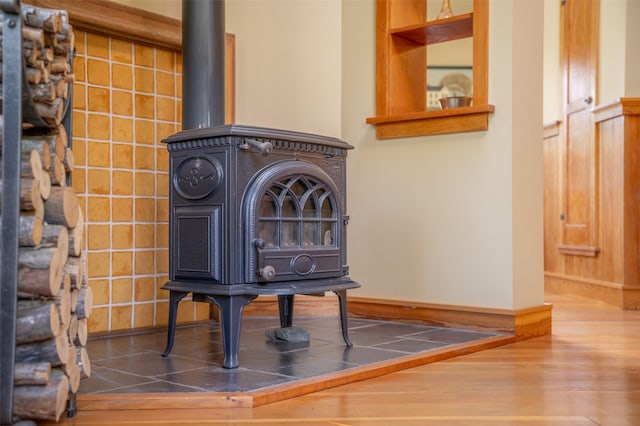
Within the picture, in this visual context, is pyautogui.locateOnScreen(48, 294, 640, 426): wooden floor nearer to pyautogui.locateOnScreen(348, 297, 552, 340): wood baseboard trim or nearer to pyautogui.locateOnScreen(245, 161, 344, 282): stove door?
pyautogui.locateOnScreen(348, 297, 552, 340): wood baseboard trim

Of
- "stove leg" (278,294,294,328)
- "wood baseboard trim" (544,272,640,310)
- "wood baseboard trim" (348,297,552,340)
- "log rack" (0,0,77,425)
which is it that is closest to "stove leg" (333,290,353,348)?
"stove leg" (278,294,294,328)

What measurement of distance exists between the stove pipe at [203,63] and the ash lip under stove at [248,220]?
33cm

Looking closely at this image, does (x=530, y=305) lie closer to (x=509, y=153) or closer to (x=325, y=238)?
(x=509, y=153)

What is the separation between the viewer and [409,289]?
3.50m

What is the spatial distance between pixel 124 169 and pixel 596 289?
3005mm

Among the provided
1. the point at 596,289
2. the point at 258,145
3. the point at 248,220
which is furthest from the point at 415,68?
the point at 596,289

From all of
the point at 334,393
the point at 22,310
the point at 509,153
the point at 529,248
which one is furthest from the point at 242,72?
the point at 22,310

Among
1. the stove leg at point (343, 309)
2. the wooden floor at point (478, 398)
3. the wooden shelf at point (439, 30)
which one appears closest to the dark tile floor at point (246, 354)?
the stove leg at point (343, 309)

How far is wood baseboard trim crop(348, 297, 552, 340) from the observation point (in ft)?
10.5

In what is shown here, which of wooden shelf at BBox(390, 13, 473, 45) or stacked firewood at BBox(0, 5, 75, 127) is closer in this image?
stacked firewood at BBox(0, 5, 75, 127)

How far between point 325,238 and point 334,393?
0.73 metres

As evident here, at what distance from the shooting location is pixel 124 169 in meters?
3.19

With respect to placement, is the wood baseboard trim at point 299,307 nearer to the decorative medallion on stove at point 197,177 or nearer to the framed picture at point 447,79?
the decorative medallion on stove at point 197,177

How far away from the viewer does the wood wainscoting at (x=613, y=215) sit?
4371 millimetres
